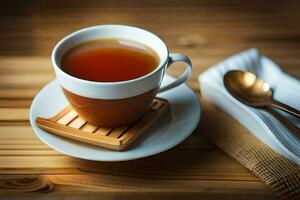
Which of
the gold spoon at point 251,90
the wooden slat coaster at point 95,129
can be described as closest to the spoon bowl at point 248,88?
the gold spoon at point 251,90

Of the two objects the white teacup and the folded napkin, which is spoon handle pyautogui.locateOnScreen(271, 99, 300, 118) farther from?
the white teacup

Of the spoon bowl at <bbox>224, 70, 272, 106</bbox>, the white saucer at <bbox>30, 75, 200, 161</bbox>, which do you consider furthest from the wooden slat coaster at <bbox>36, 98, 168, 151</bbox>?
the spoon bowl at <bbox>224, 70, 272, 106</bbox>

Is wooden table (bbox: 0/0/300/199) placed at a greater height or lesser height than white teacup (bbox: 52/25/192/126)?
lesser

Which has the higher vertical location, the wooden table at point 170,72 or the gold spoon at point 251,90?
the gold spoon at point 251,90

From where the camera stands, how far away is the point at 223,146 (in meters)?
0.64

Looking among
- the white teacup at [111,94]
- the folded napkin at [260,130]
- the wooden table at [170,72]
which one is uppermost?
the white teacup at [111,94]

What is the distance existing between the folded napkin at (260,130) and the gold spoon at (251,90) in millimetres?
11

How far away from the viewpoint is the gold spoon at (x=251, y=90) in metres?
0.70

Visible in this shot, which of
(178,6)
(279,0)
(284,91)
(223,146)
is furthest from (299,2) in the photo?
(223,146)

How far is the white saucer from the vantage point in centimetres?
59

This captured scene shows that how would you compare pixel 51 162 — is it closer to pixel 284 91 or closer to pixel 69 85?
pixel 69 85

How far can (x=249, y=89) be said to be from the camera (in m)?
0.72

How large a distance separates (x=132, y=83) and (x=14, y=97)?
23 cm

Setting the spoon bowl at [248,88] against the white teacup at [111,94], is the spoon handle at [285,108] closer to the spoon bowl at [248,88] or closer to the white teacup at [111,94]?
the spoon bowl at [248,88]
